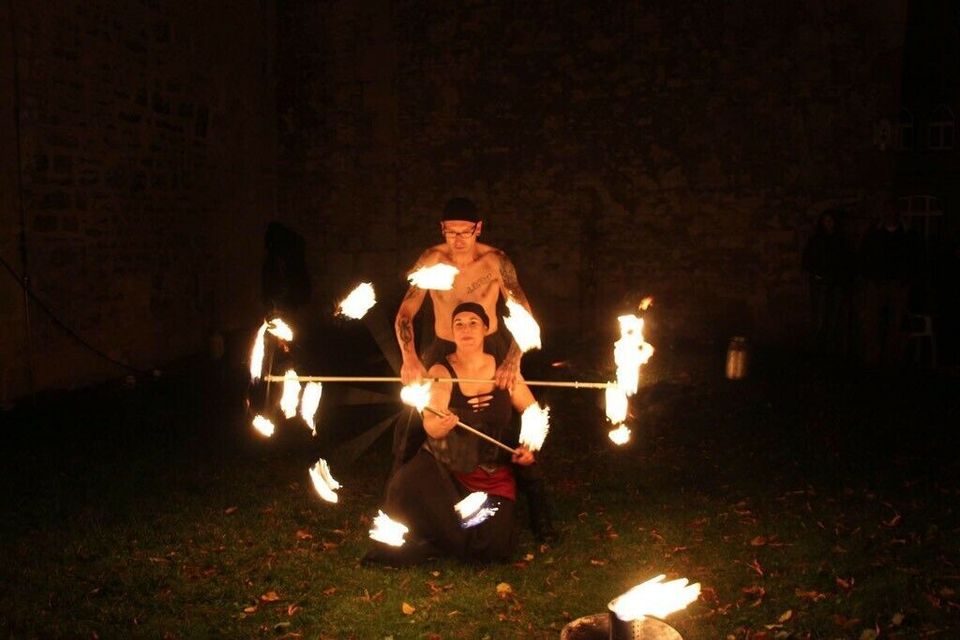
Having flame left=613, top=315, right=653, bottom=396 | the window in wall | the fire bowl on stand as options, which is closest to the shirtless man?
flame left=613, top=315, right=653, bottom=396

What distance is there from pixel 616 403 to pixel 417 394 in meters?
1.16

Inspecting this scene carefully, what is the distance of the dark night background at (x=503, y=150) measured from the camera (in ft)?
39.7

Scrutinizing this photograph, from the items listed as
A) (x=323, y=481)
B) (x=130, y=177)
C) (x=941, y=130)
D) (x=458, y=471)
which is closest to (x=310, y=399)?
(x=323, y=481)

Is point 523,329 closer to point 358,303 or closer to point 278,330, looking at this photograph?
point 358,303

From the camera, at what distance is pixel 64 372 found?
10367mm

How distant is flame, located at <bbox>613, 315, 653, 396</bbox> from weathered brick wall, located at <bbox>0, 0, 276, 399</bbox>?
7.07 m

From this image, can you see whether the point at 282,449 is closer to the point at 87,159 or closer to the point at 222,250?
the point at 87,159

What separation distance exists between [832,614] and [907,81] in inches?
920

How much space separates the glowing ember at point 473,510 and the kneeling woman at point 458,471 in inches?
1.3

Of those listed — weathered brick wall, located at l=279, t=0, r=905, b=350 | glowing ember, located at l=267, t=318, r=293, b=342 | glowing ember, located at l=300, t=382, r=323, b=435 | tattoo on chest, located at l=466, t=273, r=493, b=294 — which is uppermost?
weathered brick wall, located at l=279, t=0, r=905, b=350

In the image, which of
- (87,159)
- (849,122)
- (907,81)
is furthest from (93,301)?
(907,81)

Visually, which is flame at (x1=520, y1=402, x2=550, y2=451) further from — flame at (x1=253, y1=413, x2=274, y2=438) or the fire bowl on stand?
the fire bowl on stand

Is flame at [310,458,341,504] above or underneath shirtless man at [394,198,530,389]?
underneath

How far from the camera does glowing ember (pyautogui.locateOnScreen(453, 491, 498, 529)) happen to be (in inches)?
217
